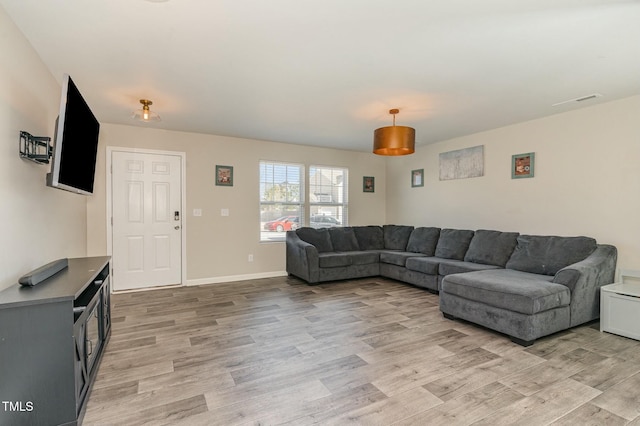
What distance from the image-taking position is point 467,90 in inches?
123

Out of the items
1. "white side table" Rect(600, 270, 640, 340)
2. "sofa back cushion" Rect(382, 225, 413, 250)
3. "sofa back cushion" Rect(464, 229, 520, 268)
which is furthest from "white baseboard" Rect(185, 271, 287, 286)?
"white side table" Rect(600, 270, 640, 340)

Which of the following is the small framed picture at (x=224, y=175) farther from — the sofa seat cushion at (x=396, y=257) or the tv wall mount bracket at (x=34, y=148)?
the sofa seat cushion at (x=396, y=257)

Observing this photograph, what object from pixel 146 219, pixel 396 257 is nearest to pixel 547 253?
pixel 396 257

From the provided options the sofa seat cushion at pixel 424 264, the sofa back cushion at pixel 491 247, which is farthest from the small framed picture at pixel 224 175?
the sofa back cushion at pixel 491 247

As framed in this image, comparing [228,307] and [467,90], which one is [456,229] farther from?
[228,307]

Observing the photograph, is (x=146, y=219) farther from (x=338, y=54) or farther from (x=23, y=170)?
(x=338, y=54)

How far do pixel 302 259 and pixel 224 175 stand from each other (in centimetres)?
183

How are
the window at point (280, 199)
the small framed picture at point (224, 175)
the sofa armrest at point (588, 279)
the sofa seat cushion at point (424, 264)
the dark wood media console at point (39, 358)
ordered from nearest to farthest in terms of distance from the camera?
the dark wood media console at point (39, 358) → the sofa armrest at point (588, 279) → the sofa seat cushion at point (424, 264) → the small framed picture at point (224, 175) → the window at point (280, 199)

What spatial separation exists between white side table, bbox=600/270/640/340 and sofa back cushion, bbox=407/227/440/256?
2192 millimetres

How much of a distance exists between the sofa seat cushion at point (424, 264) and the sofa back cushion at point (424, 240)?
0.40 m

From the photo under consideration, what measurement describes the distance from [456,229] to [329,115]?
8.96 ft

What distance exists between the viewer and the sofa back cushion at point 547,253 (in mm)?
3391

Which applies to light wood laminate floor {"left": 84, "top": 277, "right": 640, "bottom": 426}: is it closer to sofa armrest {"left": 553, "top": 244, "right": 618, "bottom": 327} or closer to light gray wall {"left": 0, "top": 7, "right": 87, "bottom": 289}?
sofa armrest {"left": 553, "top": 244, "right": 618, "bottom": 327}

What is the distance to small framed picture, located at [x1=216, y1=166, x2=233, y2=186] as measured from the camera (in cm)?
500
